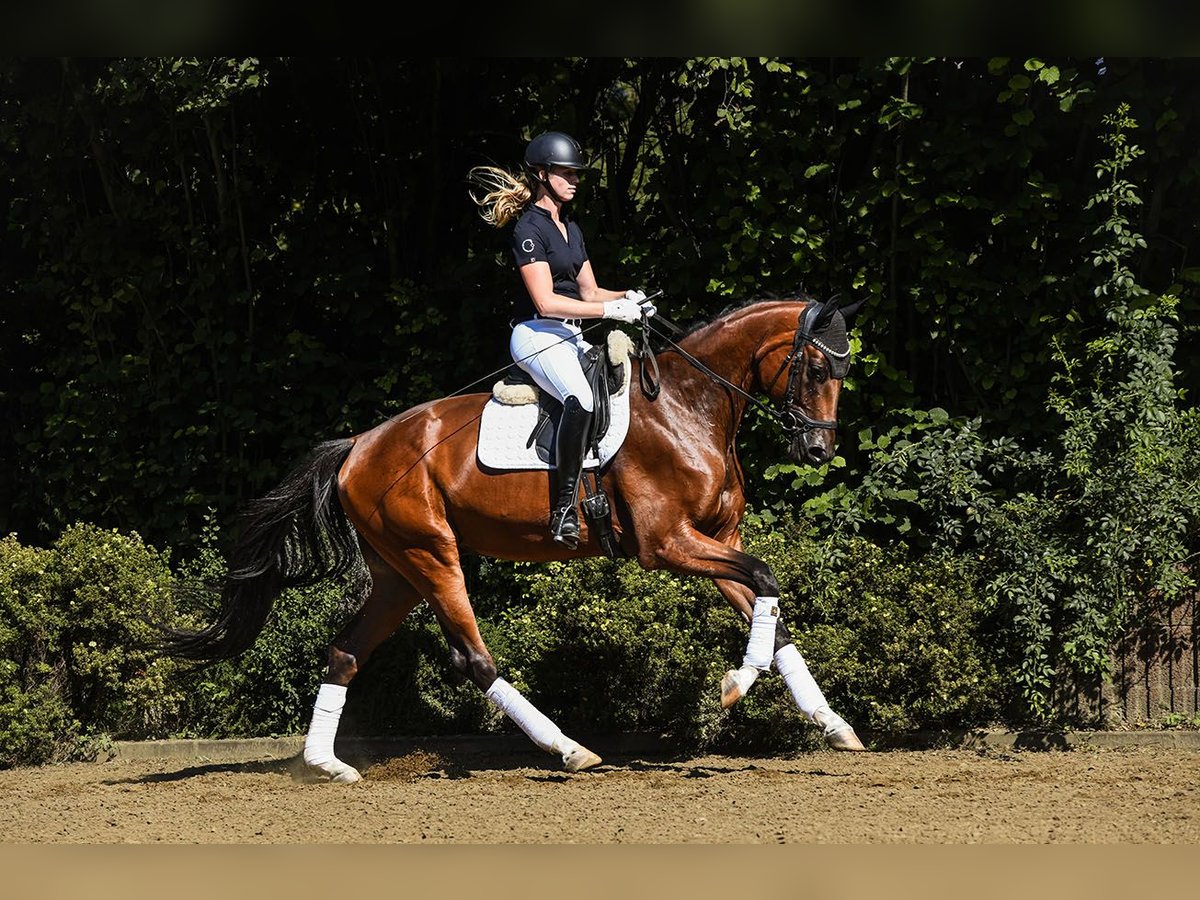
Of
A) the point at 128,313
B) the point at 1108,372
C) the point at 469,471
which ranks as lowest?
the point at 469,471

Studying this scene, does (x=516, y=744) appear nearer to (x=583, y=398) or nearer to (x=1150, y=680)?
(x=583, y=398)

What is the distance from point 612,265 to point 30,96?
5.13 m

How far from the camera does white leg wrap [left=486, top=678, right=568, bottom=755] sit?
24.7ft

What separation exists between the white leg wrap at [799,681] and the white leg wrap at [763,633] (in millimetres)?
158

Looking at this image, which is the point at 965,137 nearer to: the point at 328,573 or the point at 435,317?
the point at 435,317

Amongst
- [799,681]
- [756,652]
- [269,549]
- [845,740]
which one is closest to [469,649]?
[269,549]

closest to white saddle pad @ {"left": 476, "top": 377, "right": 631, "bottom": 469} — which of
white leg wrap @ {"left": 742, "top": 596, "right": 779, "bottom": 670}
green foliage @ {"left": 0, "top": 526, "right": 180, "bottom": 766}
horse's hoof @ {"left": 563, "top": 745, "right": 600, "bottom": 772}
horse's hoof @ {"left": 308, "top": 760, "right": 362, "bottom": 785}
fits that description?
white leg wrap @ {"left": 742, "top": 596, "right": 779, "bottom": 670}

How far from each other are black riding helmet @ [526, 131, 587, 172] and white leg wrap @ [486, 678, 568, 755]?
109 inches

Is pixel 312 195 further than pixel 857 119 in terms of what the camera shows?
Yes

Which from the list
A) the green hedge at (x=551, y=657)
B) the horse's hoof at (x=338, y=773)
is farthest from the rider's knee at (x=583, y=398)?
the horse's hoof at (x=338, y=773)

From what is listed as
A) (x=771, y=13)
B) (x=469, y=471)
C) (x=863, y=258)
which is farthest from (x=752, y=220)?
(x=771, y=13)

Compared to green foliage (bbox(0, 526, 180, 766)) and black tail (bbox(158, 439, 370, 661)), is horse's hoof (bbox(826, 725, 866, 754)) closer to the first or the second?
black tail (bbox(158, 439, 370, 661))

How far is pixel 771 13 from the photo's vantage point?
4.68 meters

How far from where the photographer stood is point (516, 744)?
8.85 m
